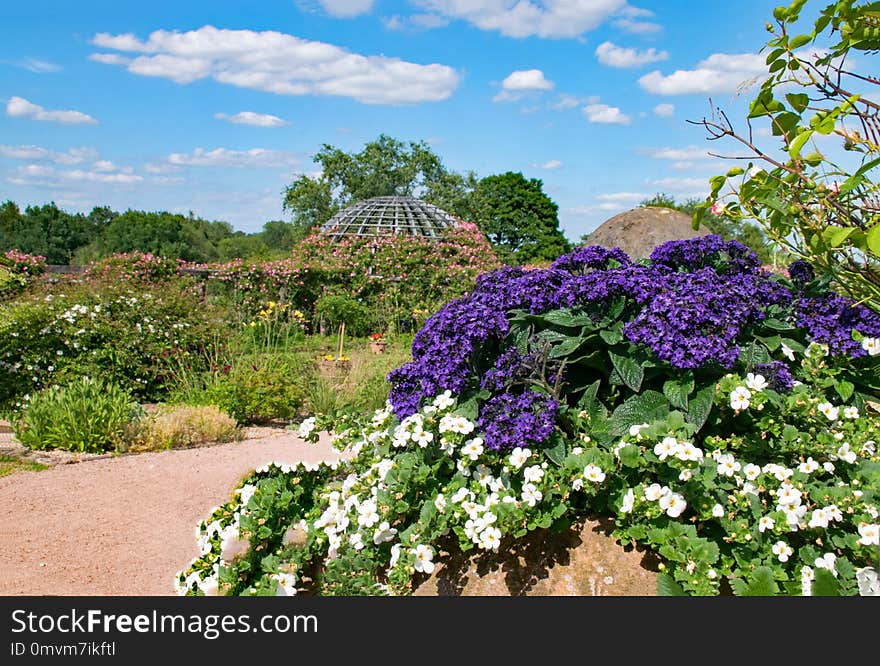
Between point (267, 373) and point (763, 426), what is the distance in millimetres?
4805

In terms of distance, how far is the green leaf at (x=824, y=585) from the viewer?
74.3 inches

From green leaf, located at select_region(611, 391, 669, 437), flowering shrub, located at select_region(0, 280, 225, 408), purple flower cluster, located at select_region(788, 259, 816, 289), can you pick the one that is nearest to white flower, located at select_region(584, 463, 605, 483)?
green leaf, located at select_region(611, 391, 669, 437)

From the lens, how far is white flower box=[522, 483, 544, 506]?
205 centimetres

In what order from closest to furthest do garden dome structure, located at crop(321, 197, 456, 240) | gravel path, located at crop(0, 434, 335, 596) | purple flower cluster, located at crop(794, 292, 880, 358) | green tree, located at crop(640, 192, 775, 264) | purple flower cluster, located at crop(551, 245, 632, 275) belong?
purple flower cluster, located at crop(794, 292, 880, 358)
purple flower cluster, located at crop(551, 245, 632, 275)
gravel path, located at crop(0, 434, 335, 596)
green tree, located at crop(640, 192, 775, 264)
garden dome structure, located at crop(321, 197, 456, 240)

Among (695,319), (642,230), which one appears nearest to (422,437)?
(695,319)

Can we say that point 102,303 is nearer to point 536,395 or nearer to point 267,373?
point 267,373

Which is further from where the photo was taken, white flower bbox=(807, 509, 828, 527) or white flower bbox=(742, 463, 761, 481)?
white flower bbox=(742, 463, 761, 481)

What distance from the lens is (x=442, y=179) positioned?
24.8 meters

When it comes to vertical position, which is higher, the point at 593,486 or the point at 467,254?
the point at 467,254

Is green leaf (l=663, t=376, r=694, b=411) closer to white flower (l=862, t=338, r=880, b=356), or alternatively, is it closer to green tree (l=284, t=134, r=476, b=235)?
white flower (l=862, t=338, r=880, b=356)

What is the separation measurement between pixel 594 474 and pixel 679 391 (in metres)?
0.43

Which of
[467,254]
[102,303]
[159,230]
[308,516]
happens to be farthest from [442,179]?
[308,516]

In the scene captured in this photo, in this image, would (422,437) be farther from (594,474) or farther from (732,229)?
(732,229)

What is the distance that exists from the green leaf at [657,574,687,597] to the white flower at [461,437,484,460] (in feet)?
2.04
